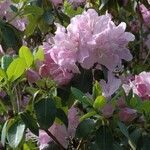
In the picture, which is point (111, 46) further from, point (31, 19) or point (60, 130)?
point (31, 19)

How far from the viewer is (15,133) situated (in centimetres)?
185

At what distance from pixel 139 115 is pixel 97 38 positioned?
1.00 feet

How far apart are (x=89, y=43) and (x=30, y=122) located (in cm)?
33

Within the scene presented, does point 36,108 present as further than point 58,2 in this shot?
No

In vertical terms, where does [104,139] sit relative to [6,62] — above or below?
below

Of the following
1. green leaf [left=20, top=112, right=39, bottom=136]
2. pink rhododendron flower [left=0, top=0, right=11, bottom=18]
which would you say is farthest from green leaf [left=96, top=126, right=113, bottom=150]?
pink rhododendron flower [left=0, top=0, right=11, bottom=18]

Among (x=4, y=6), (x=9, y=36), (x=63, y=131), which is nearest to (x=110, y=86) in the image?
(x=63, y=131)

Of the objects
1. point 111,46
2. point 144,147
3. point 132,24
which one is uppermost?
point 111,46

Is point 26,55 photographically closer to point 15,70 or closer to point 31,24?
point 15,70

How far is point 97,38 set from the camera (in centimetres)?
190

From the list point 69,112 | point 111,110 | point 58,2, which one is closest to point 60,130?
point 69,112

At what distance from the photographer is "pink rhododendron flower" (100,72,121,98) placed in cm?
187

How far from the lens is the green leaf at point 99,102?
182 centimetres

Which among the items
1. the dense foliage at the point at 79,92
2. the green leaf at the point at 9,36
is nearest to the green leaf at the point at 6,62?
the dense foliage at the point at 79,92
